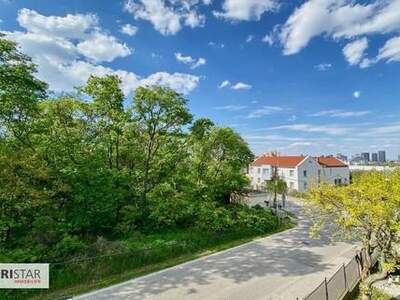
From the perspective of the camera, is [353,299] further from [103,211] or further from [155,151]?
[155,151]

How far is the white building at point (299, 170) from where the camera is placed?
4969cm

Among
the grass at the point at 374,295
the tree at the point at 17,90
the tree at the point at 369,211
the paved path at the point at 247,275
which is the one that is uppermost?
the tree at the point at 17,90

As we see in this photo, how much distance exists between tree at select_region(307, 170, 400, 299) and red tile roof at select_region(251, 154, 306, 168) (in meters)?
35.8

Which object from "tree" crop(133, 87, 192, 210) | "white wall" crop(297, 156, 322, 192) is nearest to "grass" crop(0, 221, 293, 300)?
"tree" crop(133, 87, 192, 210)

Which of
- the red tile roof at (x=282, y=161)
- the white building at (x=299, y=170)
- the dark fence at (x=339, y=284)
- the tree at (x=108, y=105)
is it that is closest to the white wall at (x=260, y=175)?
the white building at (x=299, y=170)

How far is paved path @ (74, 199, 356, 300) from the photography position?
11.9 meters

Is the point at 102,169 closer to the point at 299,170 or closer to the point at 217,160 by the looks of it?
the point at 217,160

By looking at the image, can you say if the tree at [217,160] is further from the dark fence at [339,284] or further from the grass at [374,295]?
the grass at [374,295]

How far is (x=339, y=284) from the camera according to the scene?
11203mm

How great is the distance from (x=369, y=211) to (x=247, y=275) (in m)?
6.38

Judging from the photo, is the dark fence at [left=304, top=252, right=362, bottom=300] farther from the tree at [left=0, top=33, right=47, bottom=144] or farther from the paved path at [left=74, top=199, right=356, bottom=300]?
the tree at [left=0, top=33, right=47, bottom=144]

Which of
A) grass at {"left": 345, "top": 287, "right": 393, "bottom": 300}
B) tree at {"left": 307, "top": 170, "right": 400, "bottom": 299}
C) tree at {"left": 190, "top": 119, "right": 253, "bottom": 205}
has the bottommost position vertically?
grass at {"left": 345, "top": 287, "right": 393, "bottom": 300}

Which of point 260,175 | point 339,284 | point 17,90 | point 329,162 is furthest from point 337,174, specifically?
point 17,90

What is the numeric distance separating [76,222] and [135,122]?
8.19m
